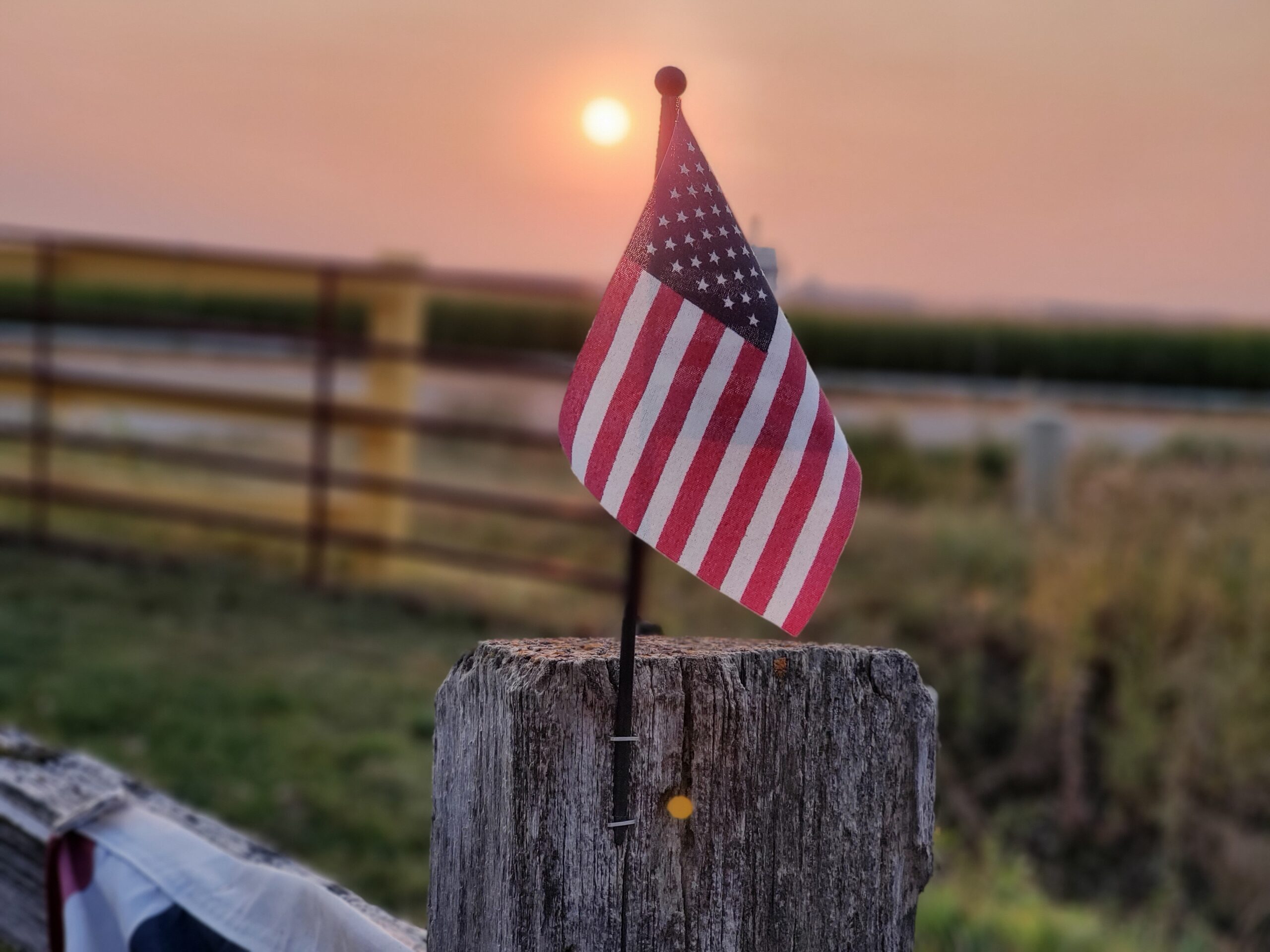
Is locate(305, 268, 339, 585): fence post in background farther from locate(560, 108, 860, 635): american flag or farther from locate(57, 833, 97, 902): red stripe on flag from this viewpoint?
locate(560, 108, 860, 635): american flag

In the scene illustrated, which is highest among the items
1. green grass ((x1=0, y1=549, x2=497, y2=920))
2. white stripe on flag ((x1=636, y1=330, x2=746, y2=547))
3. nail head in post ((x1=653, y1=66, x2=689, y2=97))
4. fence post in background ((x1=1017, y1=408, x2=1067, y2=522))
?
nail head in post ((x1=653, y1=66, x2=689, y2=97))

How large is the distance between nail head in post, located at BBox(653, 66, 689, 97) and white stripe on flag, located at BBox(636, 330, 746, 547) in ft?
0.59


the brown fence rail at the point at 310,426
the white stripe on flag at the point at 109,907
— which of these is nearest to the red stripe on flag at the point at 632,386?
the white stripe on flag at the point at 109,907

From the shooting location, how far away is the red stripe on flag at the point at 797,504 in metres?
0.84

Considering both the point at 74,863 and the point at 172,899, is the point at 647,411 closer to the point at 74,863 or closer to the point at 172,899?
the point at 172,899

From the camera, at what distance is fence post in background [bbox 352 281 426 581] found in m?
6.26

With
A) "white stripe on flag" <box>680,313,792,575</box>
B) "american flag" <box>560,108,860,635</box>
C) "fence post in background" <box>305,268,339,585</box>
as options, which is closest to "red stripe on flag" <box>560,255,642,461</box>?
"american flag" <box>560,108,860,635</box>

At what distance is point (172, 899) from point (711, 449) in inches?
35.0

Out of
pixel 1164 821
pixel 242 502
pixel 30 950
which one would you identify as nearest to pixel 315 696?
pixel 30 950

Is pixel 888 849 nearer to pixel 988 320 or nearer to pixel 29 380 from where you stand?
pixel 29 380

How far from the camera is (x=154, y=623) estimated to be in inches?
195

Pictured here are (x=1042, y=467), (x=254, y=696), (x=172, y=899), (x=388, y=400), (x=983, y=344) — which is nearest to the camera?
(x=172, y=899)

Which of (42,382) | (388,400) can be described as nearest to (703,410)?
(388,400)

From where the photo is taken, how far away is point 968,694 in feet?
15.7
